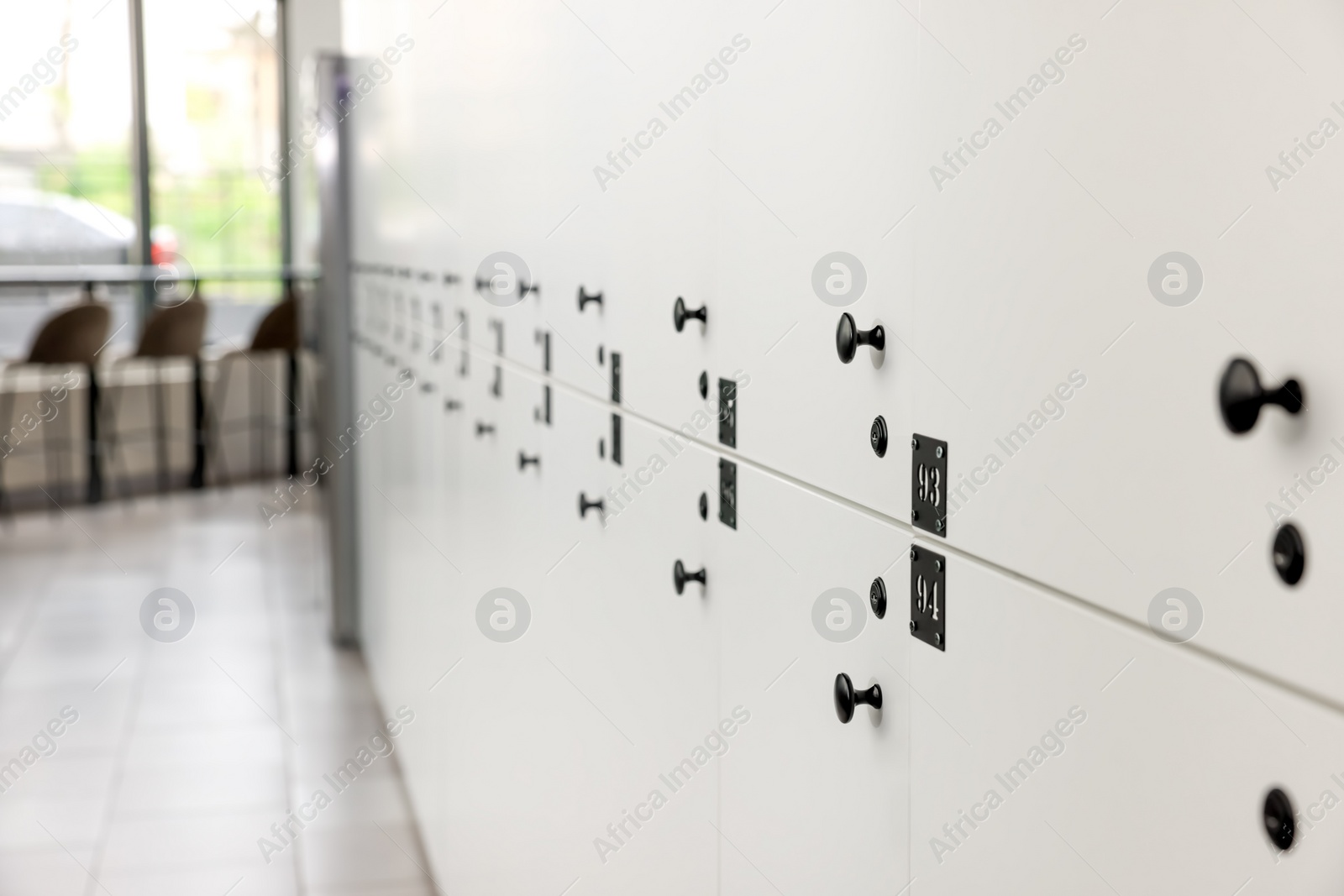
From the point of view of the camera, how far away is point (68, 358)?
19.5ft

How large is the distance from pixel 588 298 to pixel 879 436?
70 centimetres

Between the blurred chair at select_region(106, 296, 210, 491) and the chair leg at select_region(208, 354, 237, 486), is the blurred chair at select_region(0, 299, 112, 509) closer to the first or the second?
the blurred chair at select_region(106, 296, 210, 491)

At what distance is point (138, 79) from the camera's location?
7301mm

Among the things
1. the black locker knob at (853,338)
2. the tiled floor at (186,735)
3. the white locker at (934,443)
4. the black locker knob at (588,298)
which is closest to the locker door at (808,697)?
the white locker at (934,443)

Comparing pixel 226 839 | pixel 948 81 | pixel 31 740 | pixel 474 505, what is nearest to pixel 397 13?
pixel 474 505

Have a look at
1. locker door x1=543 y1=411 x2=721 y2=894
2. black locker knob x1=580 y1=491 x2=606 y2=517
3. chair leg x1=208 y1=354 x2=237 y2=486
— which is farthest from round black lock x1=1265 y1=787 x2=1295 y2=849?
chair leg x1=208 y1=354 x2=237 y2=486

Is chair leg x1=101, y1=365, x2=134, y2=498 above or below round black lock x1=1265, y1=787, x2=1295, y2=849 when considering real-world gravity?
below

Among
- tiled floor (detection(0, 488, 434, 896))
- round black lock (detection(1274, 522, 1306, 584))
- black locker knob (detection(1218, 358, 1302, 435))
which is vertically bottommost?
tiled floor (detection(0, 488, 434, 896))

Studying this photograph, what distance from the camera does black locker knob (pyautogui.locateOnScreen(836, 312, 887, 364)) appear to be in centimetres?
83

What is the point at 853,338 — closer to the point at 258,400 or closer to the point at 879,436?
the point at 879,436

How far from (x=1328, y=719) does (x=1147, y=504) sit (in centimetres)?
13

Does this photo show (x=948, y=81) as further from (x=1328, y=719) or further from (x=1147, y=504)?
(x=1328, y=719)

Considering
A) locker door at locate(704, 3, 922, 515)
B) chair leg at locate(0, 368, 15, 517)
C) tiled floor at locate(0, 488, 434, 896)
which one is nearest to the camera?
locker door at locate(704, 3, 922, 515)

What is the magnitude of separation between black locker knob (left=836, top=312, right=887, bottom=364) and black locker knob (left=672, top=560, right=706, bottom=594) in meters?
0.40
